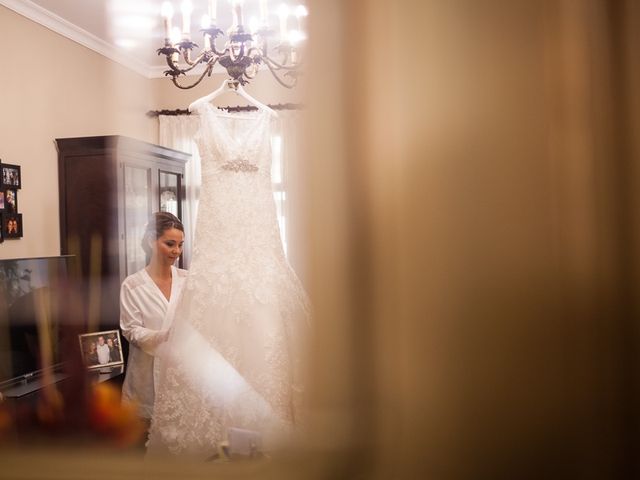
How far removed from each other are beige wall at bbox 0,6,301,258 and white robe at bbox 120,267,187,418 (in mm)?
792

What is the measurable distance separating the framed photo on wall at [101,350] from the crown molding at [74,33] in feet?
4.20

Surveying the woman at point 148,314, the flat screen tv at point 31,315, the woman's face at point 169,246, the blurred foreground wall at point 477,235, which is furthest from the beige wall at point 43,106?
the blurred foreground wall at point 477,235

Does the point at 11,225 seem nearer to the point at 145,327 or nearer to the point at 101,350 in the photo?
the point at 101,350

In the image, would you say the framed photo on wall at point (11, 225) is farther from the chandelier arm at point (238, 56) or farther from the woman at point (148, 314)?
the chandelier arm at point (238, 56)

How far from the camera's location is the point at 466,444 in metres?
0.24

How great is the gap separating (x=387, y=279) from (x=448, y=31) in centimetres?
11

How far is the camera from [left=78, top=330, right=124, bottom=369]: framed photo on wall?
71.5 inches

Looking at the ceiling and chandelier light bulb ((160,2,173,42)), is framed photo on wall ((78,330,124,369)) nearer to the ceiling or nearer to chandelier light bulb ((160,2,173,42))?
chandelier light bulb ((160,2,173,42))

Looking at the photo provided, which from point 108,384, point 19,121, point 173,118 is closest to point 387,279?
point 108,384

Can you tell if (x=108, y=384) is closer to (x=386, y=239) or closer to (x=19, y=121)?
(x=19, y=121)

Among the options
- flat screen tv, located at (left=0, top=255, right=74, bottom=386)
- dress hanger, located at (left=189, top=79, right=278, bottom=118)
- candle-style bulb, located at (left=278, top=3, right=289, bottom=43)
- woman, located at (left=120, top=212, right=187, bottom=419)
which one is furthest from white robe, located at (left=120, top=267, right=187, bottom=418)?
candle-style bulb, located at (left=278, top=3, right=289, bottom=43)

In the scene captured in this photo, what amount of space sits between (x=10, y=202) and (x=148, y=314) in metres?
0.98

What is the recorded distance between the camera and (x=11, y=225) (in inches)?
82.5

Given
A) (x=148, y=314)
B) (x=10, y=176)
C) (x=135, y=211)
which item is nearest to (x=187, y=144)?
A: (x=135, y=211)
